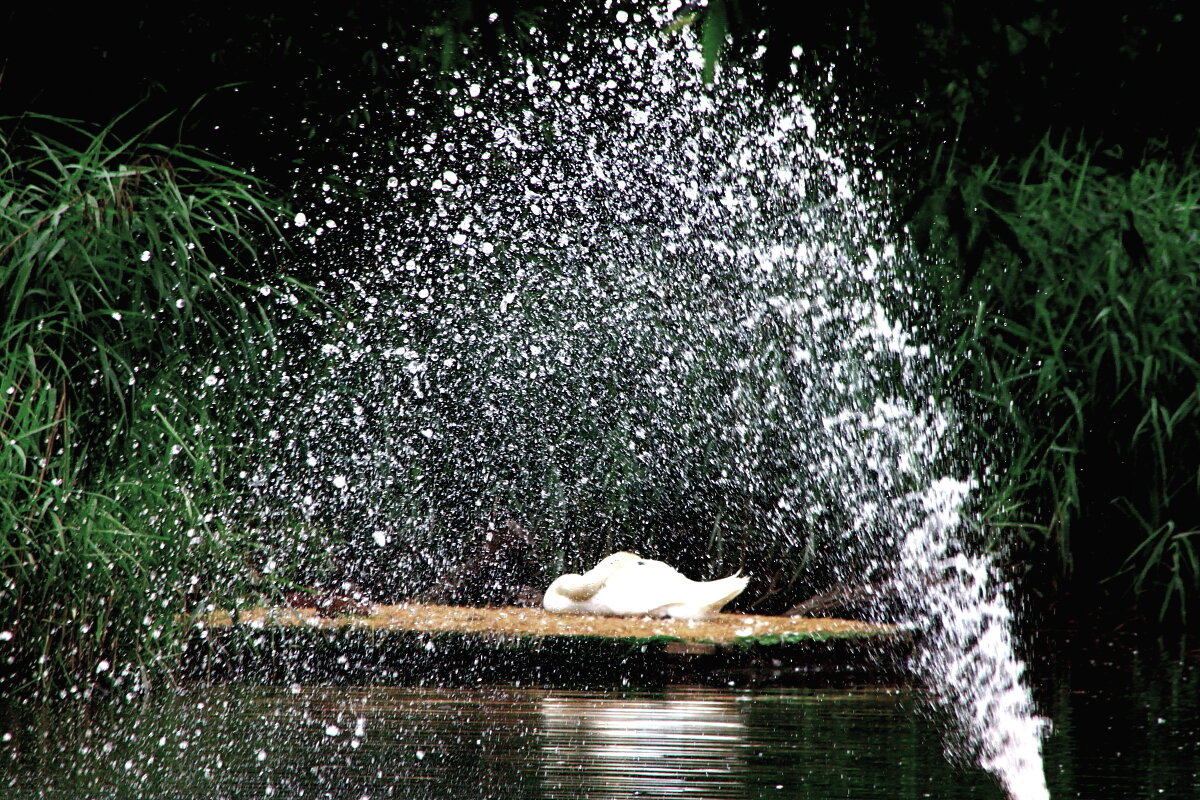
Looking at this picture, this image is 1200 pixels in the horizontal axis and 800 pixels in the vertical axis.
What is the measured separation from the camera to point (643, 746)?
2.74 metres

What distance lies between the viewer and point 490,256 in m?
5.80

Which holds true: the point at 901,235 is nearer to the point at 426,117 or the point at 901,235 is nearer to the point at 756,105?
the point at 756,105

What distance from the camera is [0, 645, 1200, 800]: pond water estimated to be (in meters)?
2.36

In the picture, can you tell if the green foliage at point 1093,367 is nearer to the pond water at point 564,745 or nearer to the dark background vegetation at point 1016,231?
the dark background vegetation at point 1016,231

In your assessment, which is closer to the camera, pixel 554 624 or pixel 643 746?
pixel 643 746

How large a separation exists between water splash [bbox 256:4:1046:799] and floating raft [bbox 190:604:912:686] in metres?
1.44

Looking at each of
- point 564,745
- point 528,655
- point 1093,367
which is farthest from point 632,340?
point 564,745

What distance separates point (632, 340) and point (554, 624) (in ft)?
6.46

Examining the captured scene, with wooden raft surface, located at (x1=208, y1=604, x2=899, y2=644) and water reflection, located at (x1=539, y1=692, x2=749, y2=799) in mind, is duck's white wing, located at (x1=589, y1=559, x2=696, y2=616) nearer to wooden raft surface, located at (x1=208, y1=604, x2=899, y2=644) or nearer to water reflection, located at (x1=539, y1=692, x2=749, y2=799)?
wooden raft surface, located at (x1=208, y1=604, x2=899, y2=644)

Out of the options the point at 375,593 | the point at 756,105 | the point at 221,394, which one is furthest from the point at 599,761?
the point at 756,105

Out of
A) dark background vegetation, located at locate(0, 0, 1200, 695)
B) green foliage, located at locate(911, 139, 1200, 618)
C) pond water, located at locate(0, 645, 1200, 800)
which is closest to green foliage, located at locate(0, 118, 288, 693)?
pond water, located at locate(0, 645, 1200, 800)

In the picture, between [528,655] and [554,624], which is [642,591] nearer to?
[554,624]

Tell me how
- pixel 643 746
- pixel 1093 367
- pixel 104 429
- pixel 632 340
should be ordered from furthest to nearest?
1. pixel 632 340
2. pixel 1093 367
3. pixel 104 429
4. pixel 643 746

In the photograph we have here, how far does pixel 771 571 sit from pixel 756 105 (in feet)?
6.60
